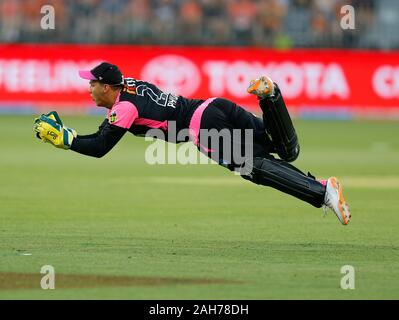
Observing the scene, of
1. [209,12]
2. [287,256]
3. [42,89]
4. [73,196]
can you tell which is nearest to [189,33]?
[209,12]

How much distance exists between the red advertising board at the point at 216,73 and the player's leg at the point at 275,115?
17.8 m

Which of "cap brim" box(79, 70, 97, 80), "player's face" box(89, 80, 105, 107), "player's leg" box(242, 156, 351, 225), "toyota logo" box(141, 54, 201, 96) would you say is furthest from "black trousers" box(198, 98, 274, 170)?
"toyota logo" box(141, 54, 201, 96)

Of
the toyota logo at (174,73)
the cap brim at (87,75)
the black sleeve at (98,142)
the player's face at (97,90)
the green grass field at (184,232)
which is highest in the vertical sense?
the toyota logo at (174,73)

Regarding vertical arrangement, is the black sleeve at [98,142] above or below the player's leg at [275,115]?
below

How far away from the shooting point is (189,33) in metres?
30.0

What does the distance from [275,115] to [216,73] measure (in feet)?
61.8

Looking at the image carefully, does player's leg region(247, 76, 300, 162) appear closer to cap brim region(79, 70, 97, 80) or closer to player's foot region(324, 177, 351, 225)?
player's foot region(324, 177, 351, 225)

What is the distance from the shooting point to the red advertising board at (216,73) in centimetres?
2873

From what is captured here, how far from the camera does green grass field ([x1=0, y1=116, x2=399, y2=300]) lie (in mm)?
8297

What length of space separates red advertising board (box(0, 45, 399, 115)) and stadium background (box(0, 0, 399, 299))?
0.13 ft

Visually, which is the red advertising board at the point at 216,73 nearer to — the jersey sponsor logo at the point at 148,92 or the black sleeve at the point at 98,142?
the jersey sponsor logo at the point at 148,92

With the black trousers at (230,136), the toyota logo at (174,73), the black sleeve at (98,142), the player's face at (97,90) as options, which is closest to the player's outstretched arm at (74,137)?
the black sleeve at (98,142)

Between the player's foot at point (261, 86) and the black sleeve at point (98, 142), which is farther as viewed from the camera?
the player's foot at point (261, 86)
